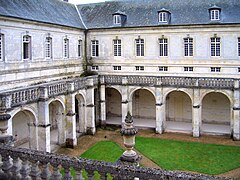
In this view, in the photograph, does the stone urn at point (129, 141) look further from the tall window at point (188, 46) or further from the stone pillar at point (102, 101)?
the tall window at point (188, 46)

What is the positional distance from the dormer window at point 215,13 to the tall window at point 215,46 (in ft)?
5.98

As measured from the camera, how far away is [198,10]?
29.5m

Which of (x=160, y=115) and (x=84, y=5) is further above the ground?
(x=84, y=5)

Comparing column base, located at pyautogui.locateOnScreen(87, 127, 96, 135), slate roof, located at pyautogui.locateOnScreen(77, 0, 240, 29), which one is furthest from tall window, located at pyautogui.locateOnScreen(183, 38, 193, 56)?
A: column base, located at pyautogui.locateOnScreen(87, 127, 96, 135)

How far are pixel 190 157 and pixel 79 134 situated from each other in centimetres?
991

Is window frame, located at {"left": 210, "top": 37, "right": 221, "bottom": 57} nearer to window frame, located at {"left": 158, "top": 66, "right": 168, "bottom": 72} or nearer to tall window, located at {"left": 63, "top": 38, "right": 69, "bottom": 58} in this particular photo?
window frame, located at {"left": 158, "top": 66, "right": 168, "bottom": 72}

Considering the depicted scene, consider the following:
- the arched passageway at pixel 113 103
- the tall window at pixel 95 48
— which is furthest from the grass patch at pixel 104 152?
the tall window at pixel 95 48

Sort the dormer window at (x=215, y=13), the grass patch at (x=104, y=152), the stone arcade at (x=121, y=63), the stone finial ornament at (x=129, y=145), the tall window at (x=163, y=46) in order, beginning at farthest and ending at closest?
the tall window at (x=163, y=46) < the dormer window at (x=215, y=13) < the stone arcade at (x=121, y=63) < the grass patch at (x=104, y=152) < the stone finial ornament at (x=129, y=145)

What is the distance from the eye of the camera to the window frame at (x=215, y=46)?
92.5ft

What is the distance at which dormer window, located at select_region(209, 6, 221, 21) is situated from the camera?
27.9m

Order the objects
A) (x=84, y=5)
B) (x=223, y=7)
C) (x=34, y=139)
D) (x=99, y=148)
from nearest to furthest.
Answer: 1. (x=34, y=139)
2. (x=99, y=148)
3. (x=223, y=7)
4. (x=84, y=5)

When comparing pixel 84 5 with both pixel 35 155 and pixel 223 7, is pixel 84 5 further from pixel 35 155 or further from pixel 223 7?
pixel 35 155

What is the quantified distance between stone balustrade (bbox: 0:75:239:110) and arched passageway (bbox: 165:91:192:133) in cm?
435

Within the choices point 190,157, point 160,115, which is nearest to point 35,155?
point 190,157
